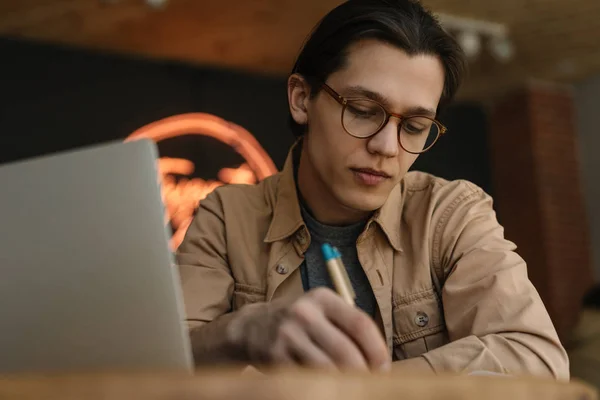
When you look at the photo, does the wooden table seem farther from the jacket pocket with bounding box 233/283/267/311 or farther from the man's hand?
the jacket pocket with bounding box 233/283/267/311

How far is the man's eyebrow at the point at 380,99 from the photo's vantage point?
1.53 m

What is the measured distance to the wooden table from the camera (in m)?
0.59

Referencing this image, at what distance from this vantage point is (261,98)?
514cm

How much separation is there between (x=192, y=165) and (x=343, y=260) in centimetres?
335

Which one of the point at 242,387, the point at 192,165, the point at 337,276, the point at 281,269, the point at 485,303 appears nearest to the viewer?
the point at 242,387

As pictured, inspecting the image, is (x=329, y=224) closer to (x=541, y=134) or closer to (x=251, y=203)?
(x=251, y=203)

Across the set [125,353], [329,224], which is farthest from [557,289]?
[125,353]

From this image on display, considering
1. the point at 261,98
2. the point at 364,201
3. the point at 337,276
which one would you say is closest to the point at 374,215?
the point at 364,201

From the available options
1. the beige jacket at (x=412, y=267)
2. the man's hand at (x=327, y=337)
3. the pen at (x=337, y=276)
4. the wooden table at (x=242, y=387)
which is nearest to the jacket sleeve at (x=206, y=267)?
the beige jacket at (x=412, y=267)

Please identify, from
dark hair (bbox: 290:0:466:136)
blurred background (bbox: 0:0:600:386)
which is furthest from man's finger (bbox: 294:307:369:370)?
blurred background (bbox: 0:0:600:386)

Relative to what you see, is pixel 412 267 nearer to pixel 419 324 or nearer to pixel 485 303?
pixel 419 324

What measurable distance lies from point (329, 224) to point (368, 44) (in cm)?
37

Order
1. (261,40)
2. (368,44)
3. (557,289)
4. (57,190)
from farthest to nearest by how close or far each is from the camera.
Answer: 1. (557,289)
2. (261,40)
3. (368,44)
4. (57,190)

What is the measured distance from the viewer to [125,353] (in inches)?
32.5
